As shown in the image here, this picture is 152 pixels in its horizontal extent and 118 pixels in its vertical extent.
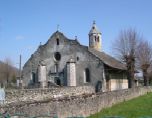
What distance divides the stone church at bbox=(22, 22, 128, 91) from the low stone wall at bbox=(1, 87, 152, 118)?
513 inches

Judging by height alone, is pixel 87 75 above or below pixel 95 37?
below

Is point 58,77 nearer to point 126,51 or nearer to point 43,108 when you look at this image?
point 126,51

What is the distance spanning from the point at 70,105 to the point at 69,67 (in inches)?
1002

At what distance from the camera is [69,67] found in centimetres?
4719

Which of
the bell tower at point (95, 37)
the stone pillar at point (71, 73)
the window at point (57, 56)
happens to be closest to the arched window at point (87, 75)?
the stone pillar at point (71, 73)

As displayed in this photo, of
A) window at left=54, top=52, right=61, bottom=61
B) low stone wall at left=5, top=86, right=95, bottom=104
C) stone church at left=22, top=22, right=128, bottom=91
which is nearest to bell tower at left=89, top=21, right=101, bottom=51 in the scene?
stone church at left=22, top=22, right=128, bottom=91

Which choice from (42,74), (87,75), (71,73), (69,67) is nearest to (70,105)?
(71,73)

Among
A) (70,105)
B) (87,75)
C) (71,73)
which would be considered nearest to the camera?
(70,105)

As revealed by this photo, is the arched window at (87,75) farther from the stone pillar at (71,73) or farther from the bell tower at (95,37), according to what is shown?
the bell tower at (95,37)

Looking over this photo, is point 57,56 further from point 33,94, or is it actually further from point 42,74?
point 33,94

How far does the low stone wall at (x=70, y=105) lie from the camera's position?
684 inches

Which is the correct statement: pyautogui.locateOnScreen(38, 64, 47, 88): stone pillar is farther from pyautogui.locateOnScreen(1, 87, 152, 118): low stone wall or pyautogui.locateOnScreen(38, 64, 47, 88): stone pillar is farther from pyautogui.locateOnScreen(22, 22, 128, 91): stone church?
pyautogui.locateOnScreen(1, 87, 152, 118): low stone wall

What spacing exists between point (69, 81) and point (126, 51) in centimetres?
903

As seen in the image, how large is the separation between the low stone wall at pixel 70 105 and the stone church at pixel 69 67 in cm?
1303
